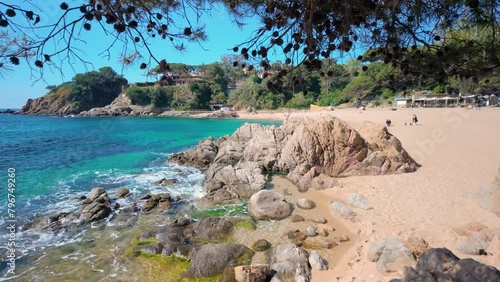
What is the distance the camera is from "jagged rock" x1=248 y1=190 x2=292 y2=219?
9445 millimetres

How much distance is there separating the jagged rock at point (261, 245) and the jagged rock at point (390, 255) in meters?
2.49

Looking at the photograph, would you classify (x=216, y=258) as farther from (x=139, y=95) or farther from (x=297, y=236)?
(x=139, y=95)

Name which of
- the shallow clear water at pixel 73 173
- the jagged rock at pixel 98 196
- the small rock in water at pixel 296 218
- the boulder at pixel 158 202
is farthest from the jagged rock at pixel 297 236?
the jagged rock at pixel 98 196

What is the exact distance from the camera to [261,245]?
24.8ft

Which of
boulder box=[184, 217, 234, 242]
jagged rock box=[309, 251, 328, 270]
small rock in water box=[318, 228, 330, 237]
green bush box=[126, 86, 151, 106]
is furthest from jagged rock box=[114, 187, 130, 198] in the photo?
green bush box=[126, 86, 151, 106]

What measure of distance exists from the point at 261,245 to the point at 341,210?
331cm

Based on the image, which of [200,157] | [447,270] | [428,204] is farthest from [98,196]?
[428,204]

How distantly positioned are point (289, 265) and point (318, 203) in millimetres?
4468

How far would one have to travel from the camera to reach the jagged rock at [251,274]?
19.3ft

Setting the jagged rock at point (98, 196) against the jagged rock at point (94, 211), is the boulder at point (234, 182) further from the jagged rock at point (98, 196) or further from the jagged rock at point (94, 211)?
the jagged rock at point (98, 196)

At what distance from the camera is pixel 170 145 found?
29469mm

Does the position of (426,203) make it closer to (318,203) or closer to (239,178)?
(318,203)

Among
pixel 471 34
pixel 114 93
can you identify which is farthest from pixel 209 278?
pixel 114 93

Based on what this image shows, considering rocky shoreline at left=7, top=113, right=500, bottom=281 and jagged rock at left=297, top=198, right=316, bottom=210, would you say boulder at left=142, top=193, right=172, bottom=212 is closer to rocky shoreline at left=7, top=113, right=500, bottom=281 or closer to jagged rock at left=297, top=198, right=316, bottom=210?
rocky shoreline at left=7, top=113, right=500, bottom=281
